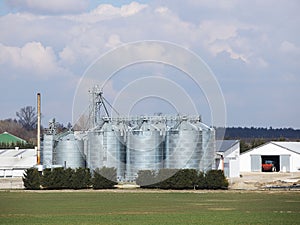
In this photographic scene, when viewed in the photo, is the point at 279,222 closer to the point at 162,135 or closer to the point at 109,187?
the point at 109,187

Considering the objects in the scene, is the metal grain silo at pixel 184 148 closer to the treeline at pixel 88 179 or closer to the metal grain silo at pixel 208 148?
the metal grain silo at pixel 208 148

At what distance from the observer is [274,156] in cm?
11200

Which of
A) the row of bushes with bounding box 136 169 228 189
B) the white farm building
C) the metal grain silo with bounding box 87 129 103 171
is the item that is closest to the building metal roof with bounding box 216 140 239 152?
the white farm building

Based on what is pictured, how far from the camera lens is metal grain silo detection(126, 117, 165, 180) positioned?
7738cm

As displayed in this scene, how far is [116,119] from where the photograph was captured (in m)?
81.6

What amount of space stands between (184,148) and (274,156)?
38.8 m

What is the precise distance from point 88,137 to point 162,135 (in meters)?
8.65

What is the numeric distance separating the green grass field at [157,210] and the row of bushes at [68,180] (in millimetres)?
12323

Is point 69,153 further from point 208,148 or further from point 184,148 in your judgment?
point 208,148

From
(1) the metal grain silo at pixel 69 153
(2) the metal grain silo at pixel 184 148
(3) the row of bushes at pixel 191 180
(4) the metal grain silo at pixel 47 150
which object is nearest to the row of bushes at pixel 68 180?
(3) the row of bushes at pixel 191 180

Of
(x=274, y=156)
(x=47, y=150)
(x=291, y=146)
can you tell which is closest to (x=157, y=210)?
(x=47, y=150)

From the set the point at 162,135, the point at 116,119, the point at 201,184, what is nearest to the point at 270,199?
the point at 201,184

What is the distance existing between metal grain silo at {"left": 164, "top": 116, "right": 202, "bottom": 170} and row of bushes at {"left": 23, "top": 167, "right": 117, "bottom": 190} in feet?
26.6

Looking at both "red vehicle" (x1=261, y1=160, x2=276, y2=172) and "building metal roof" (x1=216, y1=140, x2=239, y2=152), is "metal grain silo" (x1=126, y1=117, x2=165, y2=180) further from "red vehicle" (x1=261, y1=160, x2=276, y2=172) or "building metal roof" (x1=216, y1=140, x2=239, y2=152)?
"red vehicle" (x1=261, y1=160, x2=276, y2=172)
